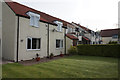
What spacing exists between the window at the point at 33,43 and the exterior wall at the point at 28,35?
46 cm

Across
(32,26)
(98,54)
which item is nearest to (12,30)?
(32,26)

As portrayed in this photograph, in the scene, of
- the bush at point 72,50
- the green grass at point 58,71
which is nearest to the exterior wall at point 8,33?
the green grass at point 58,71

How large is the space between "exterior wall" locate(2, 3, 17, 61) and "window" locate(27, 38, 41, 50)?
203 centimetres

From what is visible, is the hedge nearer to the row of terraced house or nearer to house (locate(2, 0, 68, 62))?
the row of terraced house

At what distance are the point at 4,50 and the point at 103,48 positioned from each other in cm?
1593

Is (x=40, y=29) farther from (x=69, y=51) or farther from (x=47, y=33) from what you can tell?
(x=69, y=51)

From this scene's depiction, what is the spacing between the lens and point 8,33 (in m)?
11.1

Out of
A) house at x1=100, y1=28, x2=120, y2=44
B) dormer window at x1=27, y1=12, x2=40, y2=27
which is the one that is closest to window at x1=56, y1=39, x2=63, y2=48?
dormer window at x1=27, y1=12, x2=40, y2=27

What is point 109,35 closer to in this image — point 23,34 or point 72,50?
point 72,50

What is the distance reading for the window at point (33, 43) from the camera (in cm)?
1216

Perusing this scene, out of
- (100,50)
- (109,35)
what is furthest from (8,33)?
(109,35)

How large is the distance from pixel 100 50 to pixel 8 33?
15.3 metres

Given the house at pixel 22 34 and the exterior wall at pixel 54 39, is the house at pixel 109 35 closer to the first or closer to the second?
the exterior wall at pixel 54 39

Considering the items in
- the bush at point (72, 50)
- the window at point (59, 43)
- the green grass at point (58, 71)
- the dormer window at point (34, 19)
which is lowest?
the green grass at point (58, 71)
